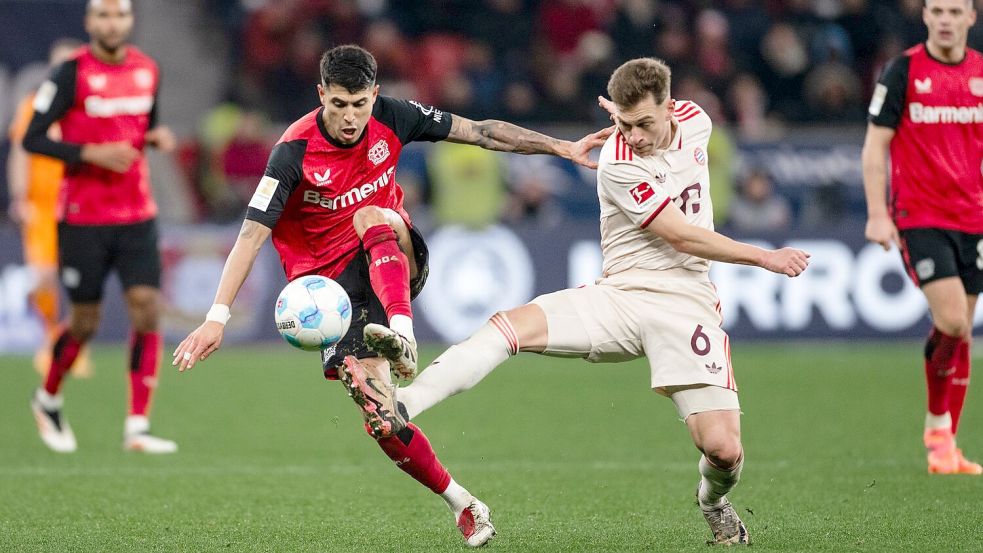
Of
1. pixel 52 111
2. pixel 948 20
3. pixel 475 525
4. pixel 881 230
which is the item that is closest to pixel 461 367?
pixel 475 525

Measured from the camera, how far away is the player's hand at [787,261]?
5270 millimetres

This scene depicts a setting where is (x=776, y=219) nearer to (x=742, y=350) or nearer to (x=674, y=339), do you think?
(x=742, y=350)

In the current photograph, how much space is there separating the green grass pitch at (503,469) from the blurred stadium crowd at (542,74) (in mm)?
2576

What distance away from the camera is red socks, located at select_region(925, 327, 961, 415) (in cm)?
742

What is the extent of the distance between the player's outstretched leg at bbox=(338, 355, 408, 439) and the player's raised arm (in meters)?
1.26

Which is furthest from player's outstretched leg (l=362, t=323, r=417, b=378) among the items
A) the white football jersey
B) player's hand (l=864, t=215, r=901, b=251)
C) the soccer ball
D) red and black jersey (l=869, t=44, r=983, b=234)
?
red and black jersey (l=869, t=44, r=983, b=234)

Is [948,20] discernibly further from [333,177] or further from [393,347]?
[393,347]

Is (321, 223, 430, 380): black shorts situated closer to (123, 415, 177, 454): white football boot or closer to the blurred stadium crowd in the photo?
(123, 415, 177, 454): white football boot

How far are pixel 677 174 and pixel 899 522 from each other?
5.77ft

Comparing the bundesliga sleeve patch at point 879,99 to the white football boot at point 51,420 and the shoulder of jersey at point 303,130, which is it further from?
the white football boot at point 51,420

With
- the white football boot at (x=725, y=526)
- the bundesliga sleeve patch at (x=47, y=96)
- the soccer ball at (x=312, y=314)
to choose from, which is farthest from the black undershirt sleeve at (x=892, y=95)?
the bundesliga sleeve patch at (x=47, y=96)

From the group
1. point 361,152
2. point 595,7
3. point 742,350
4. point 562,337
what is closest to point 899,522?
point 562,337

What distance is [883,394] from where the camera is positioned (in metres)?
10.7

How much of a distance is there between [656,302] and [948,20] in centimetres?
257
